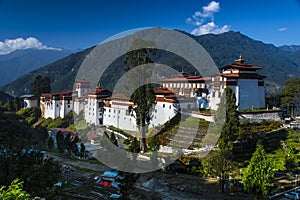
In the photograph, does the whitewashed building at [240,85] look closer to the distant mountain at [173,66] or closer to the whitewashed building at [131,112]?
the whitewashed building at [131,112]

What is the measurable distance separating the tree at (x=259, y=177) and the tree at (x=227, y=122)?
3.60 m

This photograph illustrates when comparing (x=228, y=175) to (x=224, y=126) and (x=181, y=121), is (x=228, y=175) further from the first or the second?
(x=181, y=121)

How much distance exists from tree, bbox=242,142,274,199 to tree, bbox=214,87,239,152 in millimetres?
3604

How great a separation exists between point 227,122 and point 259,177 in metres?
6.27

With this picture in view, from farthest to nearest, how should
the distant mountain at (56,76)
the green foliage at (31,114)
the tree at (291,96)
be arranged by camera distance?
the distant mountain at (56,76)
the green foliage at (31,114)
the tree at (291,96)

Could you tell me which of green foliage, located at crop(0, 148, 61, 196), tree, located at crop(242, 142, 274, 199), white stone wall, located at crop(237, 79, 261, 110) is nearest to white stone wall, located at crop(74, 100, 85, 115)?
white stone wall, located at crop(237, 79, 261, 110)

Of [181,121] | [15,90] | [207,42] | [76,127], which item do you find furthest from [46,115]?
[207,42]

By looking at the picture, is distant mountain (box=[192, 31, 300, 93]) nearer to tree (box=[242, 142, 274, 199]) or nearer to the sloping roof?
the sloping roof

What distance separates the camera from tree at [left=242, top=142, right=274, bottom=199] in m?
13.5

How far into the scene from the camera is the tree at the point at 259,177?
44.3ft

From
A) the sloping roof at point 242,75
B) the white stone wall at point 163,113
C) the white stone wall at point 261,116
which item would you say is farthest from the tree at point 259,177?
the white stone wall at point 163,113

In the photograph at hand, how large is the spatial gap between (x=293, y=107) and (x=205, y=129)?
548 inches

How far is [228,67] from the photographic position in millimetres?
29656

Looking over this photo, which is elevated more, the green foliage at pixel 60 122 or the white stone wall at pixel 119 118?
the white stone wall at pixel 119 118
